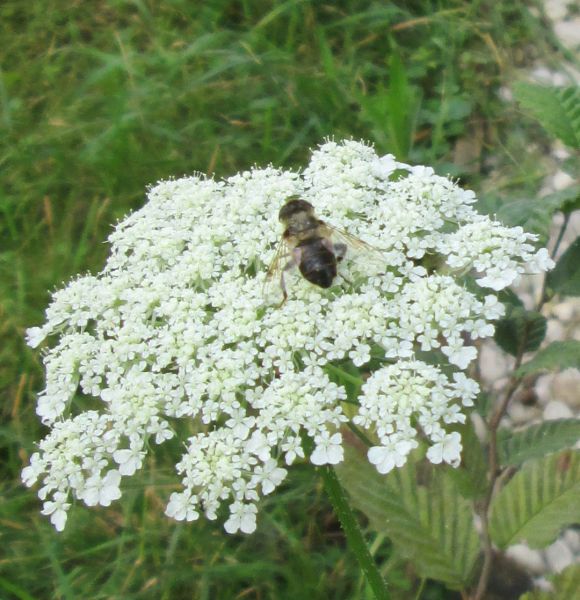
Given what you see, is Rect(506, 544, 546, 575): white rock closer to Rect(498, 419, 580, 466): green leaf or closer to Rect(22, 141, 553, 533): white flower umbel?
Rect(498, 419, 580, 466): green leaf

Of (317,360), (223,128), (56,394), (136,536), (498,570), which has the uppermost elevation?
(317,360)

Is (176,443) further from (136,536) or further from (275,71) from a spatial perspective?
(275,71)

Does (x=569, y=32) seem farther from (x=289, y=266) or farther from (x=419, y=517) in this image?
(x=289, y=266)

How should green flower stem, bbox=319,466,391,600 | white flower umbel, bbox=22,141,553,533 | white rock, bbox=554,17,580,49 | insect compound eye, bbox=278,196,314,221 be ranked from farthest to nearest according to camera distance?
white rock, bbox=554,17,580,49 → insect compound eye, bbox=278,196,314,221 → green flower stem, bbox=319,466,391,600 → white flower umbel, bbox=22,141,553,533

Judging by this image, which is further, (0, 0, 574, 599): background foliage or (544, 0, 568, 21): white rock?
(544, 0, 568, 21): white rock

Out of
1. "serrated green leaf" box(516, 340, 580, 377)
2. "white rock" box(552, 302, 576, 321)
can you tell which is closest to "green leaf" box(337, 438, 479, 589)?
"serrated green leaf" box(516, 340, 580, 377)

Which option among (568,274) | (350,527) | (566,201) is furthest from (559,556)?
(566,201)

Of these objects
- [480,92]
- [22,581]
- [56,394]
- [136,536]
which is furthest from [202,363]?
[480,92]
